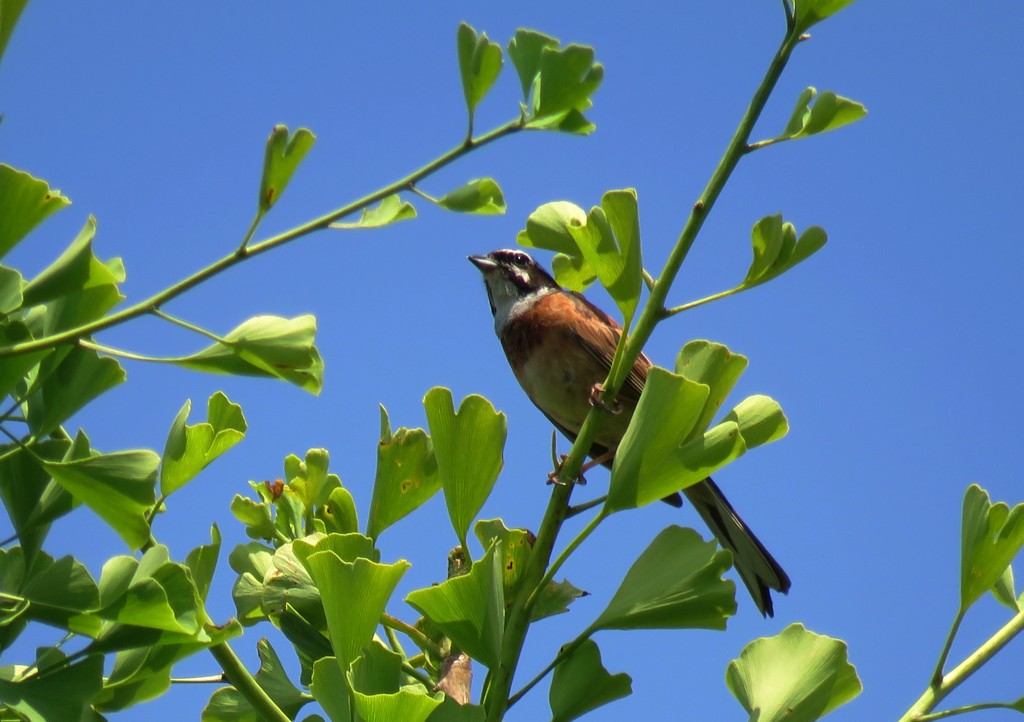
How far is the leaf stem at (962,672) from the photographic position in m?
1.67

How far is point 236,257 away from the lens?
4.89 ft

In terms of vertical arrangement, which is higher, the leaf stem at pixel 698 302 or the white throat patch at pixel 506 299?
the white throat patch at pixel 506 299

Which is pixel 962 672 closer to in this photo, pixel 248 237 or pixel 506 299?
pixel 248 237

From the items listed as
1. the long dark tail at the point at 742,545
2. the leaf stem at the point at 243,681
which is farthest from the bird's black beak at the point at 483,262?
→ the leaf stem at the point at 243,681

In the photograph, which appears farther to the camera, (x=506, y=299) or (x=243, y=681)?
(x=506, y=299)

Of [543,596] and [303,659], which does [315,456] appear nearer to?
[303,659]

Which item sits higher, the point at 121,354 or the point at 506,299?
the point at 506,299

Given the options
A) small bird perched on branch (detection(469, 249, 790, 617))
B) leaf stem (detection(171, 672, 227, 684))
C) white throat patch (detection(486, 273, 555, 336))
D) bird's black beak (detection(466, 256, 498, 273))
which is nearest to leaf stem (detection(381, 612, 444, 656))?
leaf stem (detection(171, 672, 227, 684))

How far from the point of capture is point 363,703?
4.58 ft

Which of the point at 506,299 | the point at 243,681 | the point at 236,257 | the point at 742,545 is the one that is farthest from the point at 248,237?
the point at 506,299

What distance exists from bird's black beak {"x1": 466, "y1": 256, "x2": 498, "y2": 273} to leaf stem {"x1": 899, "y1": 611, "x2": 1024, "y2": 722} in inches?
160

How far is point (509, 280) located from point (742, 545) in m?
1.99

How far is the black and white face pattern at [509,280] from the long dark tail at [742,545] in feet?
4.35

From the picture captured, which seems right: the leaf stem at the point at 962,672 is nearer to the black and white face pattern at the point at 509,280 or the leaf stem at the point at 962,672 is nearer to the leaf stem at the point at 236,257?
the leaf stem at the point at 236,257
